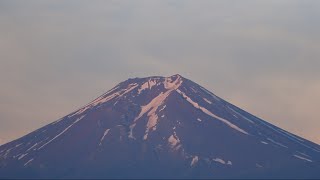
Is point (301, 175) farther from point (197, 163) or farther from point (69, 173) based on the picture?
point (69, 173)

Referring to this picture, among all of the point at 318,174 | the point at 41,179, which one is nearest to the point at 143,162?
the point at 41,179

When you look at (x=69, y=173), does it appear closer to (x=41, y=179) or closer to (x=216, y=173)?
(x=41, y=179)

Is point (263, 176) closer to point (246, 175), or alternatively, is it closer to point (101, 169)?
point (246, 175)

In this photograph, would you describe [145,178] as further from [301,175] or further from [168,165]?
[301,175]

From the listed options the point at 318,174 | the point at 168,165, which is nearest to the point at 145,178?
the point at 168,165

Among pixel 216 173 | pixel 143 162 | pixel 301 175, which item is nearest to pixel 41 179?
pixel 143 162

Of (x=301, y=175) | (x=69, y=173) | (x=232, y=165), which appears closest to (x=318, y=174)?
(x=301, y=175)
